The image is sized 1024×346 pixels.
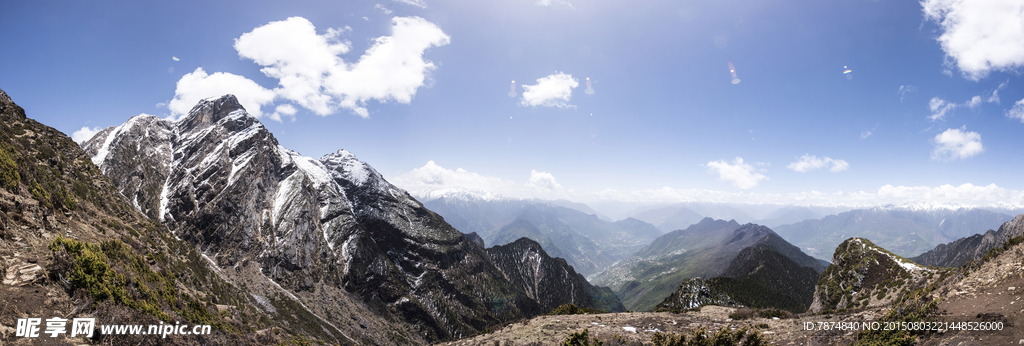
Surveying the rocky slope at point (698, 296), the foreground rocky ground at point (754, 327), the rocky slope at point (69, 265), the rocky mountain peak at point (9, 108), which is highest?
the rocky mountain peak at point (9, 108)

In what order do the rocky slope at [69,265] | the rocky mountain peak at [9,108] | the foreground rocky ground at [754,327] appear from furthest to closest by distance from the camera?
the rocky mountain peak at [9,108], the rocky slope at [69,265], the foreground rocky ground at [754,327]

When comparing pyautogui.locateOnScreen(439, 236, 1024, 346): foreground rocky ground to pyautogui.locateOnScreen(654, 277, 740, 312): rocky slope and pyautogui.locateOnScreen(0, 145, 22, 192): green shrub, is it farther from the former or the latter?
pyautogui.locateOnScreen(654, 277, 740, 312): rocky slope

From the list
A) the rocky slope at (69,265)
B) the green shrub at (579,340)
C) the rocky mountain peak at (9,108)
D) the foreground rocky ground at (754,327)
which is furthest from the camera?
the rocky mountain peak at (9,108)

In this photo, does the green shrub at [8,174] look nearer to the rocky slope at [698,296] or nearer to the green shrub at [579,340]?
the green shrub at [579,340]

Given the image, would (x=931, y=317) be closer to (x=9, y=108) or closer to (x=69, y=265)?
(x=69, y=265)

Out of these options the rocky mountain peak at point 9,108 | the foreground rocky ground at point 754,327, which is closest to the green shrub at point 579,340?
the foreground rocky ground at point 754,327

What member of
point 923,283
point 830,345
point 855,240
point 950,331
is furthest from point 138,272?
point 855,240

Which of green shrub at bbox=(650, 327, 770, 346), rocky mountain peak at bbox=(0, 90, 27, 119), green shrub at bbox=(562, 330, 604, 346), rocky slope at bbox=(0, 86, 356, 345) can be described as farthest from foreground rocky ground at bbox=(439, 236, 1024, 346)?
rocky mountain peak at bbox=(0, 90, 27, 119)

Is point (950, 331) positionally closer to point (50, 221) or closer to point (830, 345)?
point (830, 345)
